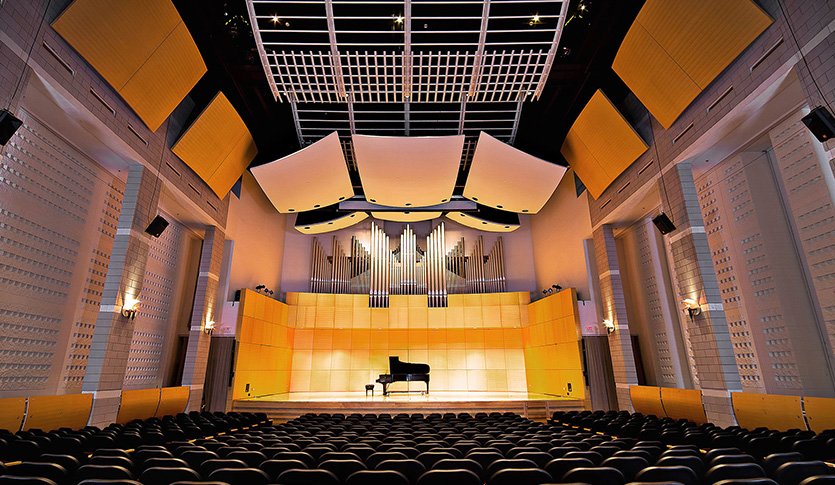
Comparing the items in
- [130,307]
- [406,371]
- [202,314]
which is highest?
[202,314]

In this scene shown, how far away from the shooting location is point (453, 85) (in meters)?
8.59

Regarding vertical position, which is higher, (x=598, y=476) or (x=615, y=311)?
(x=615, y=311)

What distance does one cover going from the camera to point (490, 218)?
13.9 metres

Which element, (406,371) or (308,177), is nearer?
(308,177)

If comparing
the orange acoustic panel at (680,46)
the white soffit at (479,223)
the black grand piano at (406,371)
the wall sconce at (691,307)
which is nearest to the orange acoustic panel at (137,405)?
the black grand piano at (406,371)

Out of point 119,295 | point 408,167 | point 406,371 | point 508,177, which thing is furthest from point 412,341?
point 119,295

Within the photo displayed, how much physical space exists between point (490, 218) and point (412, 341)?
5.44 metres

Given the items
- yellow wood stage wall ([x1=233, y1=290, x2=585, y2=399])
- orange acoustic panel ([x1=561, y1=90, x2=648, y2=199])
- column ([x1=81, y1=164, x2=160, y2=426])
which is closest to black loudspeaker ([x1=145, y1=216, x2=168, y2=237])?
column ([x1=81, y1=164, x2=160, y2=426])

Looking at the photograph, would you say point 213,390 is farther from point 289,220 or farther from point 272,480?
point 272,480

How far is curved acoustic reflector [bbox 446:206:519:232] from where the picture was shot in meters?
13.8

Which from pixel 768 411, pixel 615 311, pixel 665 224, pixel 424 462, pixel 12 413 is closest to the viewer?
pixel 424 462

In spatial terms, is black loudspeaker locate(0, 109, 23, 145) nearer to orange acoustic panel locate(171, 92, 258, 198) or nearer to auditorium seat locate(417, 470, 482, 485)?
orange acoustic panel locate(171, 92, 258, 198)

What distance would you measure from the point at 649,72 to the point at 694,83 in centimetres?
91

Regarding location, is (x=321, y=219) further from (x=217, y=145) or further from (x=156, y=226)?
(x=156, y=226)
